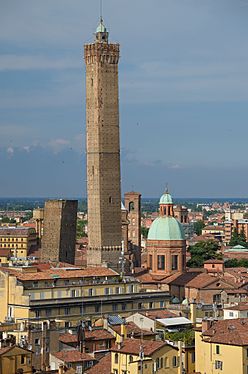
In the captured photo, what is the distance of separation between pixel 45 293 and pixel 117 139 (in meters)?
19.7

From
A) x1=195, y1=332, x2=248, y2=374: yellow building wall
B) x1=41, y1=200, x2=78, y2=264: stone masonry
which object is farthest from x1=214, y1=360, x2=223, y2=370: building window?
x1=41, y1=200, x2=78, y2=264: stone masonry

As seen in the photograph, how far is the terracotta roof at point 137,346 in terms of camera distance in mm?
30797

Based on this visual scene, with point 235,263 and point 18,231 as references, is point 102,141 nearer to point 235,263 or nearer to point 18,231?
point 235,263

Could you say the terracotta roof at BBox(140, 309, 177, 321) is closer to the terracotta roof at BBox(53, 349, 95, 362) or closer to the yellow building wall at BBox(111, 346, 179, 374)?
the terracotta roof at BBox(53, 349, 95, 362)

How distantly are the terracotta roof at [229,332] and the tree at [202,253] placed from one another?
44157 millimetres

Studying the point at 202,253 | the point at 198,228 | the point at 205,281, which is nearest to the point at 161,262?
the point at 205,281

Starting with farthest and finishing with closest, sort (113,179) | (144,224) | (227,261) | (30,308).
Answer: (144,224) < (227,261) < (113,179) < (30,308)

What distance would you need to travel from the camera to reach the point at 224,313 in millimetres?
43062

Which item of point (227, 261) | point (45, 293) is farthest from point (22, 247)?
point (45, 293)

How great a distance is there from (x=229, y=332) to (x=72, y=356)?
4.53m

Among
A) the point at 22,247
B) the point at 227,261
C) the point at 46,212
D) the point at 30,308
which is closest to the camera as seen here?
the point at 30,308

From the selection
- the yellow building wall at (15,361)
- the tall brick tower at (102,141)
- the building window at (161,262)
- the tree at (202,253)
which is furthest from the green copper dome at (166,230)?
the yellow building wall at (15,361)

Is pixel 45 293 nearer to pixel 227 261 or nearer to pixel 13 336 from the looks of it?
pixel 13 336

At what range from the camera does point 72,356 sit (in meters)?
32.5
